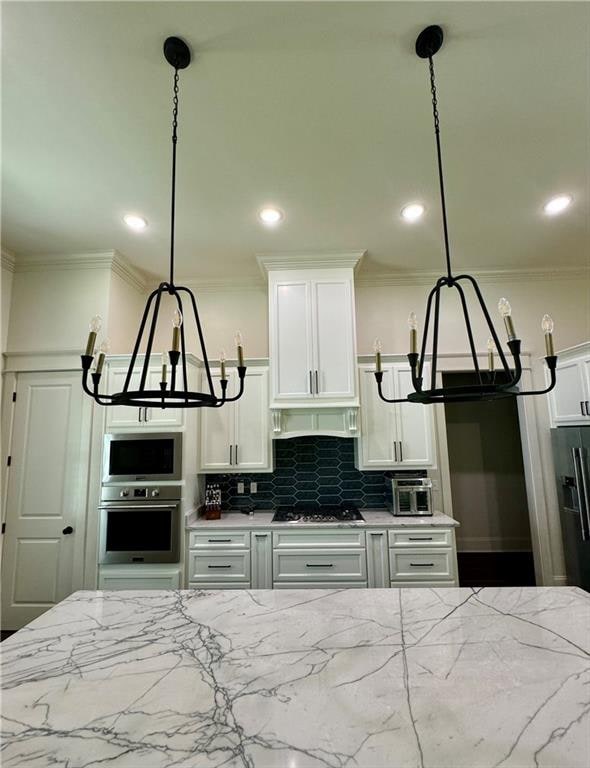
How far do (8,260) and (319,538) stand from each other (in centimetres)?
367

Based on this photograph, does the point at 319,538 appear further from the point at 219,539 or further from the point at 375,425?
the point at 375,425

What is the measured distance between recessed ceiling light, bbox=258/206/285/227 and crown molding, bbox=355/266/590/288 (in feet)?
4.14

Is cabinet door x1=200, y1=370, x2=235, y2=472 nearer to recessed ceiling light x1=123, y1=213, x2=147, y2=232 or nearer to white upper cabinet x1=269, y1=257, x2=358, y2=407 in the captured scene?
white upper cabinet x1=269, y1=257, x2=358, y2=407

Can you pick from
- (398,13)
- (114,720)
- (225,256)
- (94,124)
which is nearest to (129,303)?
(225,256)

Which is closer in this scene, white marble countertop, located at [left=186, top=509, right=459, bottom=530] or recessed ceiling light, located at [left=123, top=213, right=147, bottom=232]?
recessed ceiling light, located at [left=123, top=213, right=147, bottom=232]

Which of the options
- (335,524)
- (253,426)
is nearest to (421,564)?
(335,524)

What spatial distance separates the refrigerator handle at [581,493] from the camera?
114 inches

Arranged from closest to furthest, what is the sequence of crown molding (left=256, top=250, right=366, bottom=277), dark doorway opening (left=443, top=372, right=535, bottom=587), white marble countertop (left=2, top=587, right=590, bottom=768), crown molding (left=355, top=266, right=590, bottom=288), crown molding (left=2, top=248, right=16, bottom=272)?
white marble countertop (left=2, top=587, right=590, bottom=768), crown molding (left=2, top=248, right=16, bottom=272), crown molding (left=256, top=250, right=366, bottom=277), crown molding (left=355, top=266, right=590, bottom=288), dark doorway opening (left=443, top=372, right=535, bottom=587)

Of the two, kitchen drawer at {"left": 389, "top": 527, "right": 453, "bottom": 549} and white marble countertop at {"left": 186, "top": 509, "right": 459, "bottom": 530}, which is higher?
white marble countertop at {"left": 186, "top": 509, "right": 459, "bottom": 530}

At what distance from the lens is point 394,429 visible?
3.30 m

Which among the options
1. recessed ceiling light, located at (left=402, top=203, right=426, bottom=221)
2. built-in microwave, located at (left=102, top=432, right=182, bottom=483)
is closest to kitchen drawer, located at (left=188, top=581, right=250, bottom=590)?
built-in microwave, located at (left=102, top=432, right=182, bottom=483)

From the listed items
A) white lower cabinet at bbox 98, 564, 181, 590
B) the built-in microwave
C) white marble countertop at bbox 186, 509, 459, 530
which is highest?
the built-in microwave

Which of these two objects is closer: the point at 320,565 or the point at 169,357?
the point at 169,357

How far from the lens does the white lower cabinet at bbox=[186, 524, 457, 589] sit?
2861mm
